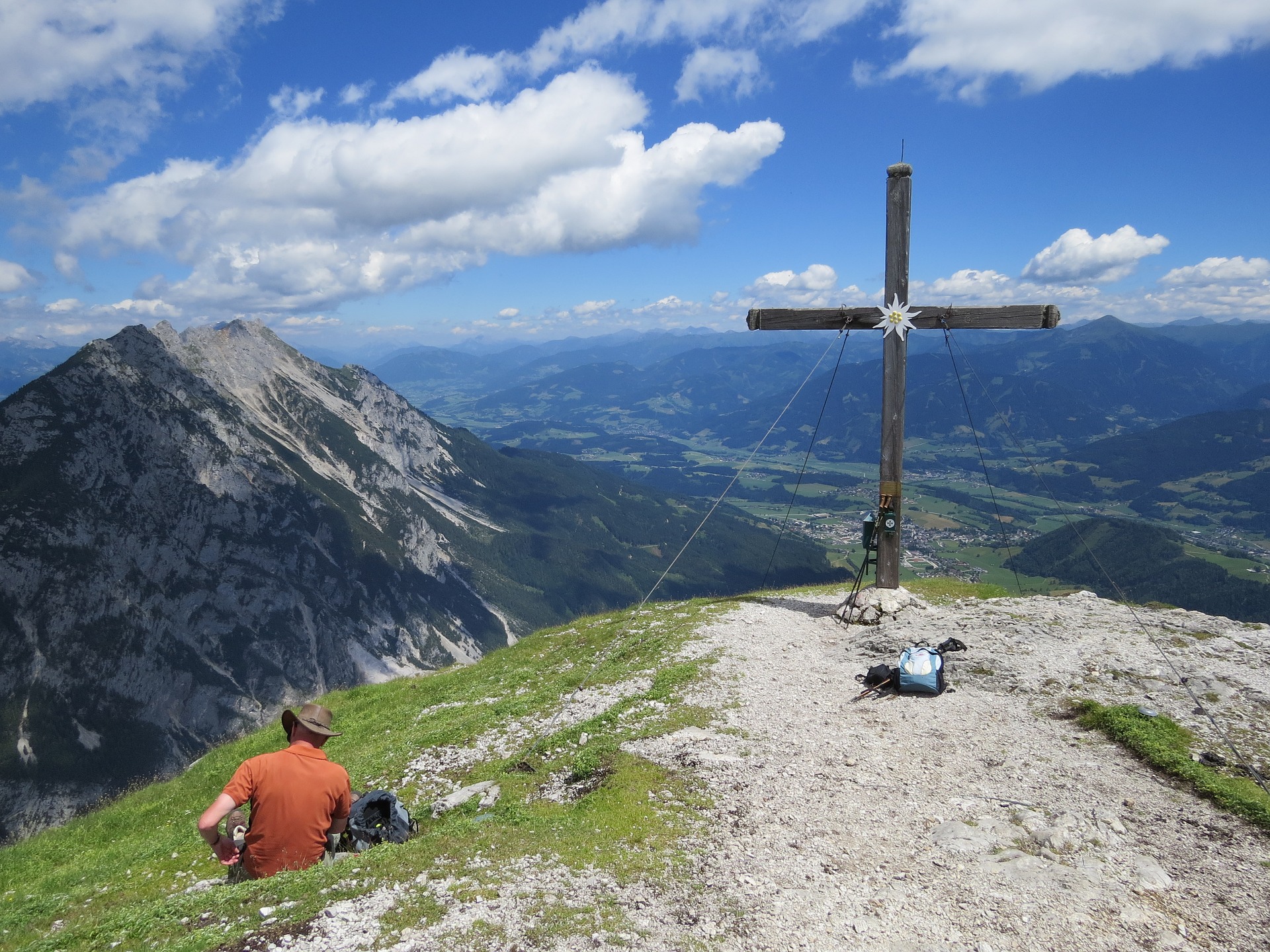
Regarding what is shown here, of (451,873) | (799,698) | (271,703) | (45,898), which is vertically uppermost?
(451,873)

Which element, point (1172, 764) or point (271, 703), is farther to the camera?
point (271, 703)

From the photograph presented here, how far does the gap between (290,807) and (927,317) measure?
61.6 feet

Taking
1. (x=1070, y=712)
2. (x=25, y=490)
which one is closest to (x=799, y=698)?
(x=1070, y=712)

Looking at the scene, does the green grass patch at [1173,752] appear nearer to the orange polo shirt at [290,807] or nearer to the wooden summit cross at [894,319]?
→ the wooden summit cross at [894,319]

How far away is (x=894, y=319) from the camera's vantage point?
19328mm

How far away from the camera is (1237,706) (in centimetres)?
1265

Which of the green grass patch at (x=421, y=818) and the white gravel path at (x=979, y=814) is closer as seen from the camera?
the white gravel path at (x=979, y=814)

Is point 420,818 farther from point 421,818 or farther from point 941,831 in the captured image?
point 941,831

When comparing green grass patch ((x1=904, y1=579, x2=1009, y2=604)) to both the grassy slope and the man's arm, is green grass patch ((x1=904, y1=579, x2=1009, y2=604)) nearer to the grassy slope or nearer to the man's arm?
the grassy slope

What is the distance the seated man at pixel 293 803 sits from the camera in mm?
8398

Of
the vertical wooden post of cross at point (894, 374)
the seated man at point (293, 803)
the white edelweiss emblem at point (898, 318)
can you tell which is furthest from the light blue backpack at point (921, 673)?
the seated man at point (293, 803)

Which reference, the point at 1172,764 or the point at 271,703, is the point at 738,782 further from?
the point at 271,703

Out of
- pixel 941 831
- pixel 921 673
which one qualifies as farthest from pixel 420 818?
pixel 921 673

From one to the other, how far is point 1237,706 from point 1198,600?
203736 millimetres
